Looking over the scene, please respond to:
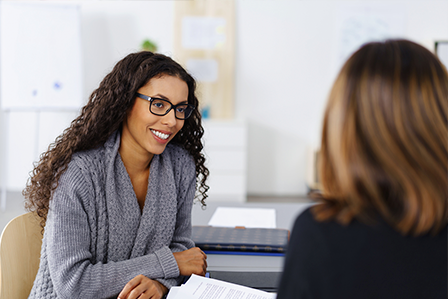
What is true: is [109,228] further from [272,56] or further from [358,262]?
[272,56]

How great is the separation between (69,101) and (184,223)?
10.1 ft

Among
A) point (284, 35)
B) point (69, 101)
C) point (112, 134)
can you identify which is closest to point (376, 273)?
point (112, 134)

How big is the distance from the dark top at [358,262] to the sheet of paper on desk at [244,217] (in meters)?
0.94

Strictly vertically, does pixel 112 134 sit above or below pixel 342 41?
below

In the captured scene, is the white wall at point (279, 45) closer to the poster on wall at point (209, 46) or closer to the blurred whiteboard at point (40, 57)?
the poster on wall at point (209, 46)

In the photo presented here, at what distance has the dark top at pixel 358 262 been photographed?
1.85 feet

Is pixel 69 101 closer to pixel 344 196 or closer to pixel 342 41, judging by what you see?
pixel 342 41

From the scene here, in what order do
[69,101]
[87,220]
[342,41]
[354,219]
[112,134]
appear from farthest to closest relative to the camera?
1. [342,41]
2. [69,101]
3. [112,134]
4. [87,220]
5. [354,219]

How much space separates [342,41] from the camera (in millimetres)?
4422

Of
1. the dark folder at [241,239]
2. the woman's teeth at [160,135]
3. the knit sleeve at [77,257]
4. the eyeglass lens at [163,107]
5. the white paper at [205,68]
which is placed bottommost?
the dark folder at [241,239]

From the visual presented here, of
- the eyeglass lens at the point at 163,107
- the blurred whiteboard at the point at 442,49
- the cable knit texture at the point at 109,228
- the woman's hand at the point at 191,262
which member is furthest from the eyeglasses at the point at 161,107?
the blurred whiteboard at the point at 442,49

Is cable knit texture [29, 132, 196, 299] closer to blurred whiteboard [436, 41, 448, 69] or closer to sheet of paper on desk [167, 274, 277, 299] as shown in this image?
sheet of paper on desk [167, 274, 277, 299]

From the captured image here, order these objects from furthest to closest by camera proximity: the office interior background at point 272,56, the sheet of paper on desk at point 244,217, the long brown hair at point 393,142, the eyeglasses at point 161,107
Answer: the office interior background at point 272,56 < the sheet of paper on desk at point 244,217 < the eyeglasses at point 161,107 < the long brown hair at point 393,142

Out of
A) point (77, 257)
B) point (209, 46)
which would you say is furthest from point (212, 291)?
point (209, 46)
